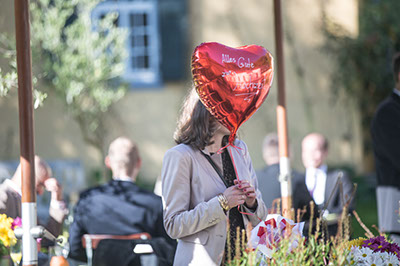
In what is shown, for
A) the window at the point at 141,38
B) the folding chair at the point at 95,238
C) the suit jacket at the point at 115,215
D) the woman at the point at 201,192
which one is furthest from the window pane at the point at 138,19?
the woman at the point at 201,192

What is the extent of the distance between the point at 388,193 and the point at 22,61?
2292mm

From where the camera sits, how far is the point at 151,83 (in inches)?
426

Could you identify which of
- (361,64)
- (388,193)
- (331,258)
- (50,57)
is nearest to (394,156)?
(388,193)

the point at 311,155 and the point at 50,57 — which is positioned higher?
the point at 50,57

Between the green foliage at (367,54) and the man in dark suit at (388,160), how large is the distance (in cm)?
708

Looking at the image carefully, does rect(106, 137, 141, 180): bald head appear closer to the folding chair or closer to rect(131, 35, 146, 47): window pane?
the folding chair

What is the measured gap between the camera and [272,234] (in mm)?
2729

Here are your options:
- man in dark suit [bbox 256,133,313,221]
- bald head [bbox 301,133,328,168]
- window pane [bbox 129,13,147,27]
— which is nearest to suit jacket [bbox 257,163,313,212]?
man in dark suit [bbox 256,133,313,221]

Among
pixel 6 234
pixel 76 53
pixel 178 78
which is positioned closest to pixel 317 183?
pixel 6 234

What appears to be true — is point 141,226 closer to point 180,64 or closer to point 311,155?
point 311,155

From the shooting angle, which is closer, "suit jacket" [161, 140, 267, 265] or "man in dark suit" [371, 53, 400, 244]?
"suit jacket" [161, 140, 267, 265]

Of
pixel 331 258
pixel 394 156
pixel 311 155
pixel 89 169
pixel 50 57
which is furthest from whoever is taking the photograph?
pixel 89 169

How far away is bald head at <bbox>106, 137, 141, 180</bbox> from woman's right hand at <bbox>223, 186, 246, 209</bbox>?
1566 millimetres

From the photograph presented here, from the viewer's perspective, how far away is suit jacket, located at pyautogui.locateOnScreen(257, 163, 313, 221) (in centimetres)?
424
